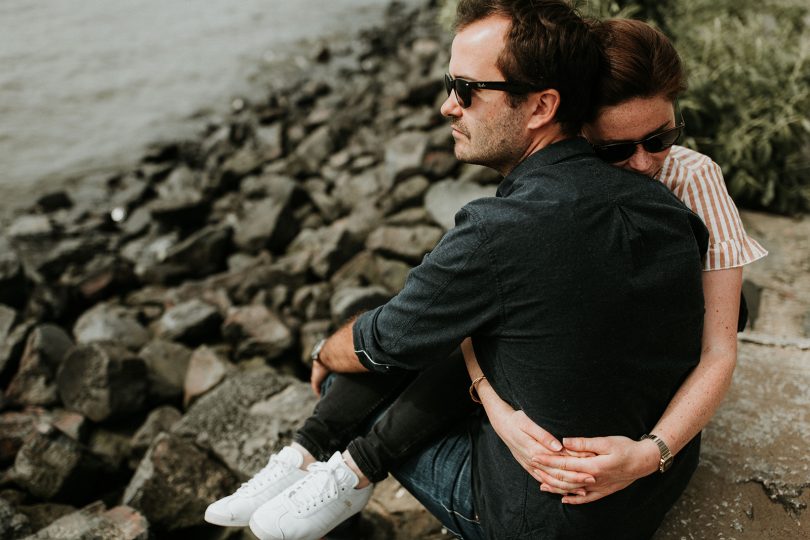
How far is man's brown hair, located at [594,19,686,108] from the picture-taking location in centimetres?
224

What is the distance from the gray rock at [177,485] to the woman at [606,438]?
979 mm

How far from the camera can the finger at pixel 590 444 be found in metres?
2.10

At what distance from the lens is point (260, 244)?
25.2 ft

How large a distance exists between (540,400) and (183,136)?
1185 centimetres

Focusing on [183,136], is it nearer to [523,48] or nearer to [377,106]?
[377,106]

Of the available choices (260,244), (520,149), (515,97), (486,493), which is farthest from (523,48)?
(260,244)

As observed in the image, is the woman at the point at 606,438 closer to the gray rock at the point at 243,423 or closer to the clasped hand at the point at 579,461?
the clasped hand at the point at 579,461

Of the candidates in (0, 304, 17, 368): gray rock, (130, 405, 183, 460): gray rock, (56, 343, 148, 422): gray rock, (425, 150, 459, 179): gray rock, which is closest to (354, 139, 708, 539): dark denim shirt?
(130, 405, 183, 460): gray rock

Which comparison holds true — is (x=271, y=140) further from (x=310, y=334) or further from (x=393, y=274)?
(x=310, y=334)

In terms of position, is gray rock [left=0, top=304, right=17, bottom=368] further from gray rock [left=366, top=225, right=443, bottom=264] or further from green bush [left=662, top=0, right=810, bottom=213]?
green bush [left=662, top=0, right=810, bottom=213]

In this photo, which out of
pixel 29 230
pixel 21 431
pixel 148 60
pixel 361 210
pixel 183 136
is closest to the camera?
pixel 21 431

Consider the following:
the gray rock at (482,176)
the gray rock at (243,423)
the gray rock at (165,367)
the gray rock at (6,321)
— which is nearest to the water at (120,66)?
the gray rock at (6,321)

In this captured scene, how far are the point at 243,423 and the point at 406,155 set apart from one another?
4390mm

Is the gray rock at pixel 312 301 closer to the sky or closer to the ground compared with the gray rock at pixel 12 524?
closer to the ground
